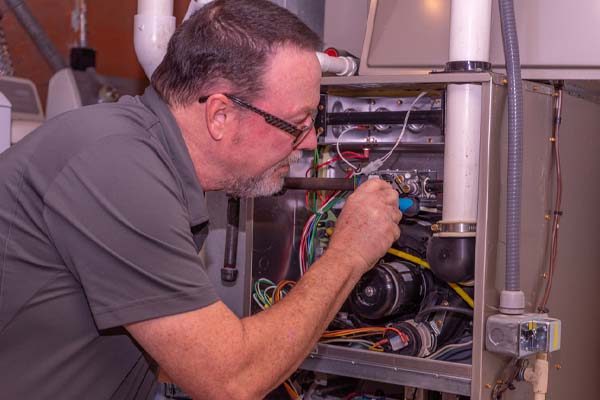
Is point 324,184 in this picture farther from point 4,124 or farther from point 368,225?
point 4,124

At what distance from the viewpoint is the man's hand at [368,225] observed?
1.34 m

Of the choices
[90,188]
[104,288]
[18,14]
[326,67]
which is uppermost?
[18,14]

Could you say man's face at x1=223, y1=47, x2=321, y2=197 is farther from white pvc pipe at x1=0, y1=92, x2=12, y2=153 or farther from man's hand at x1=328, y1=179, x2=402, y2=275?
white pvc pipe at x1=0, y1=92, x2=12, y2=153

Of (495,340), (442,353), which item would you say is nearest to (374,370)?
(442,353)

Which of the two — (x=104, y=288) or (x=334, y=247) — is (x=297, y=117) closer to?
(x=334, y=247)

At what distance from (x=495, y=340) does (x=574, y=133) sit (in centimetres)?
50

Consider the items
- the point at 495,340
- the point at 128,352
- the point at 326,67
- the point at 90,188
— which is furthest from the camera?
the point at 326,67

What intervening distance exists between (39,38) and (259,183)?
87.3 inches

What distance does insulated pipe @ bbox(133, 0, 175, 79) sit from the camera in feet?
5.64

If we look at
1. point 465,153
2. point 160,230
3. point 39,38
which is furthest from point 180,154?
point 39,38

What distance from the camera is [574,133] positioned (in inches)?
63.1

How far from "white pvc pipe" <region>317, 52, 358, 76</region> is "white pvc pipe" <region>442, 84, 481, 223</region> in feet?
0.95

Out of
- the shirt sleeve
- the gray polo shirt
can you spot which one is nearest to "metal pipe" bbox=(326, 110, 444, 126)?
the gray polo shirt

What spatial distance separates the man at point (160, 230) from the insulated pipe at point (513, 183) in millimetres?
246
